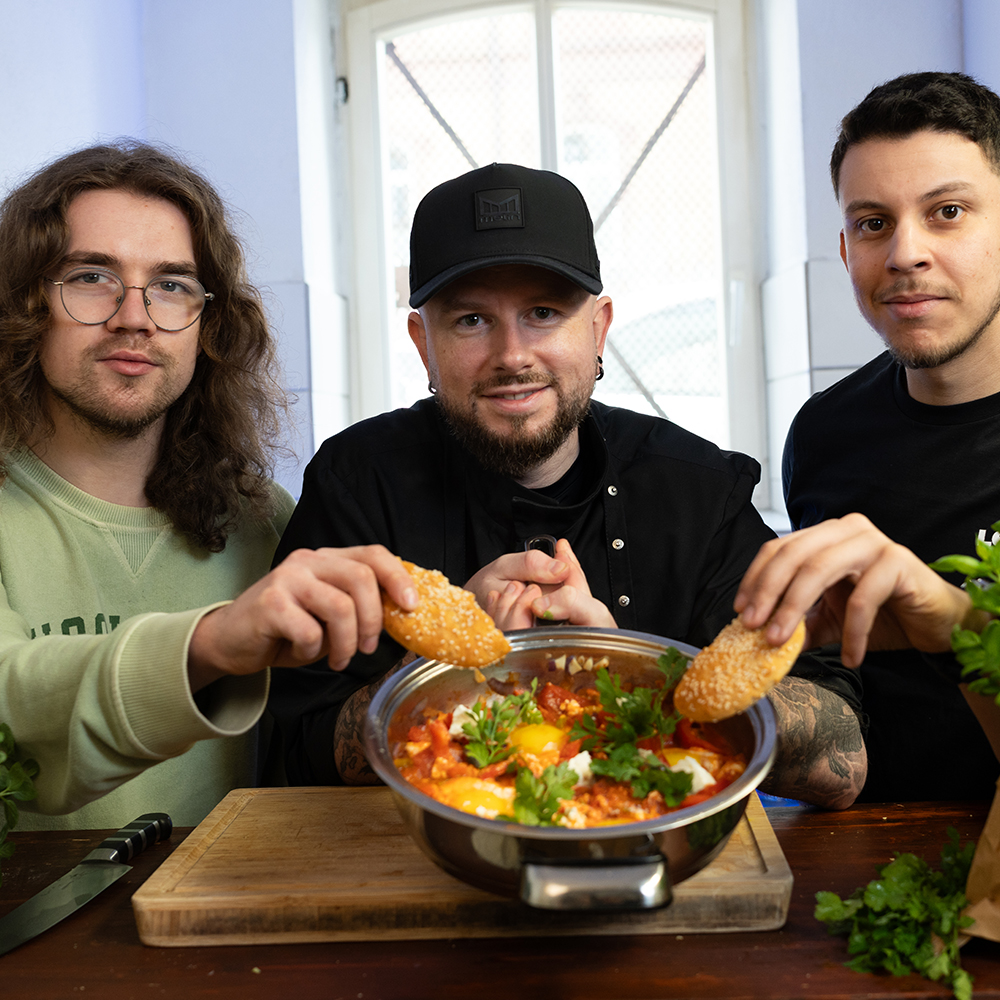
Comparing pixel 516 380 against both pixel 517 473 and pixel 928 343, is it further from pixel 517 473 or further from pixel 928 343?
pixel 928 343

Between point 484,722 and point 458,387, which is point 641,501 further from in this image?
point 484,722

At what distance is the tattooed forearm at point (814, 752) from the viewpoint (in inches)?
63.9

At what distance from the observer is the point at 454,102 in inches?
179

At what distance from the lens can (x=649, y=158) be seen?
455 cm

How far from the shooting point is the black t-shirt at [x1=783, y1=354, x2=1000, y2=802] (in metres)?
1.99

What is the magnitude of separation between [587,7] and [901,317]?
3.13 meters

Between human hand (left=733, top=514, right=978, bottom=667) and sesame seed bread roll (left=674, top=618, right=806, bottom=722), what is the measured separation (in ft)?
0.07

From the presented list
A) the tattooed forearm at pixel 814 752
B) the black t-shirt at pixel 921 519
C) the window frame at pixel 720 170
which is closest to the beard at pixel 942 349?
the black t-shirt at pixel 921 519

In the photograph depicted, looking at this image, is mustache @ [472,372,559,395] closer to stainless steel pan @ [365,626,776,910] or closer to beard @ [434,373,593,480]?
beard @ [434,373,593,480]

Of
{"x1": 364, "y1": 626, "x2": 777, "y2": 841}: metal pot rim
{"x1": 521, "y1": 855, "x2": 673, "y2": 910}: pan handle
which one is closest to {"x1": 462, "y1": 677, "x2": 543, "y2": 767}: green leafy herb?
{"x1": 364, "y1": 626, "x2": 777, "y2": 841}: metal pot rim

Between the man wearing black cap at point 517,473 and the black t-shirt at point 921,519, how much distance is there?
0.19 meters

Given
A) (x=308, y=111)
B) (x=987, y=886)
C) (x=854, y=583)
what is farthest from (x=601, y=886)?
(x=308, y=111)

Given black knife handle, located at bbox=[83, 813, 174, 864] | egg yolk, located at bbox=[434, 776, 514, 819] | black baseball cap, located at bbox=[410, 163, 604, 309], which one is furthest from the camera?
black baseball cap, located at bbox=[410, 163, 604, 309]

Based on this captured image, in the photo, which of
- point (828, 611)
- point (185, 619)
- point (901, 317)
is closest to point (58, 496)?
point (185, 619)
